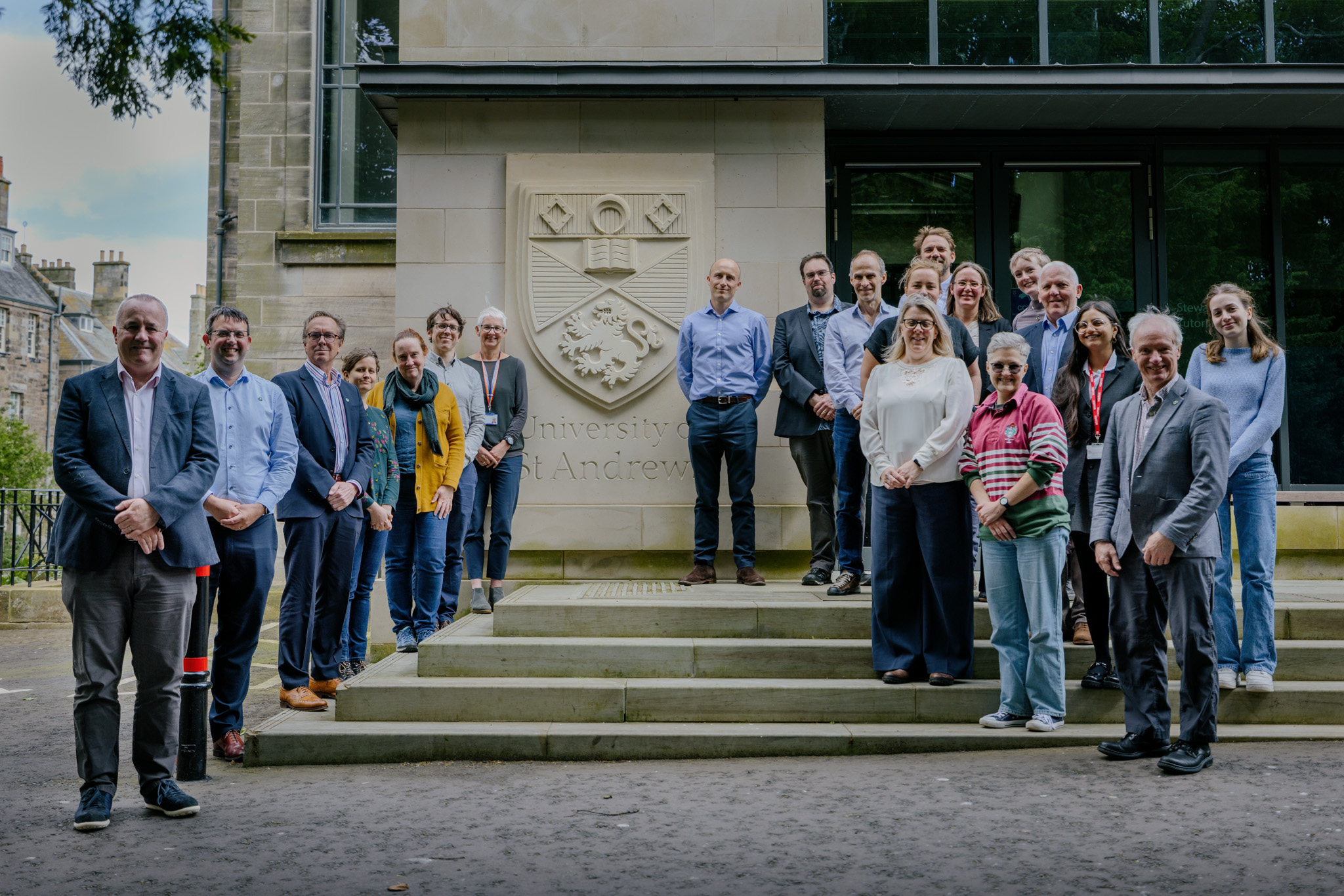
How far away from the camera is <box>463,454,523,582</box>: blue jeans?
8188 mm

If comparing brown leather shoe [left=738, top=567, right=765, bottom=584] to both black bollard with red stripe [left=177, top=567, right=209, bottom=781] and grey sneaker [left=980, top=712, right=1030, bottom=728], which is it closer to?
grey sneaker [left=980, top=712, right=1030, bottom=728]

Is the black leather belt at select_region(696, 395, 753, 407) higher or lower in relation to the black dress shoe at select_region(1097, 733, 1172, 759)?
higher

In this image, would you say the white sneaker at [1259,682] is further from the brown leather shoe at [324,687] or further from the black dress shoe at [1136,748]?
the brown leather shoe at [324,687]

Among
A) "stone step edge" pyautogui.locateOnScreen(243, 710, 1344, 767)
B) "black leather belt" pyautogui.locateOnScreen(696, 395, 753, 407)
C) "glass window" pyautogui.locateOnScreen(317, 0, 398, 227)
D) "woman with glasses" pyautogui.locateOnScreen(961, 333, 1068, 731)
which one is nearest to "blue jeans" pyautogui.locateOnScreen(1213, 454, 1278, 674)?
"stone step edge" pyautogui.locateOnScreen(243, 710, 1344, 767)

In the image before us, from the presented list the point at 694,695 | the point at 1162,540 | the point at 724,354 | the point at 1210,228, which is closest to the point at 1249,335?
the point at 1162,540

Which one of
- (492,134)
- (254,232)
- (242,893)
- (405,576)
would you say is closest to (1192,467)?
(242,893)

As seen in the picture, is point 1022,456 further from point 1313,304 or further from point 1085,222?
point 1313,304

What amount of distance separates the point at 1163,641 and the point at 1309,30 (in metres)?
6.76

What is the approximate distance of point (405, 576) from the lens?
24.6 feet

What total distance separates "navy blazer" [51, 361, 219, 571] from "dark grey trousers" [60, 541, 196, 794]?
0.29 feet

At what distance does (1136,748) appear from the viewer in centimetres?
529

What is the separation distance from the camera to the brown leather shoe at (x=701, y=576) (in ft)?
26.2

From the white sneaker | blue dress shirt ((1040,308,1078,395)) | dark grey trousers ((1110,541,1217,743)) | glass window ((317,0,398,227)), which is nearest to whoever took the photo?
dark grey trousers ((1110,541,1217,743))

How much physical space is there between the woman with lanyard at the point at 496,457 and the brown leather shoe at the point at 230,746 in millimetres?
2646
